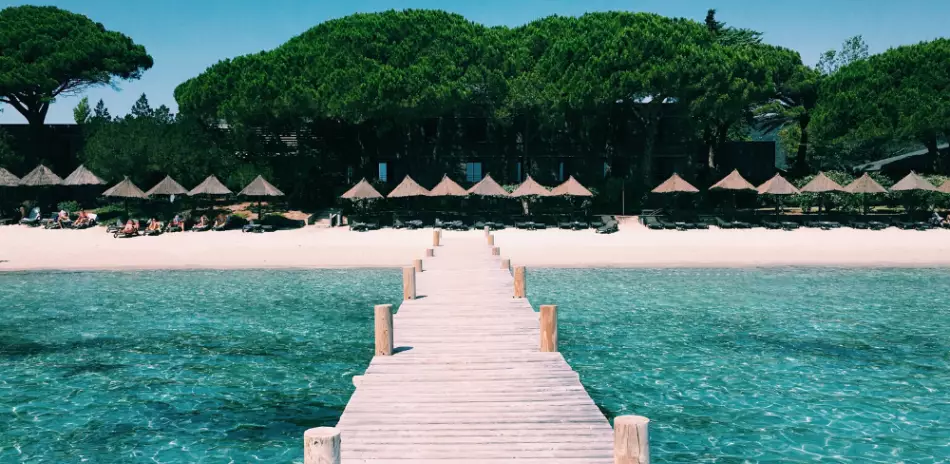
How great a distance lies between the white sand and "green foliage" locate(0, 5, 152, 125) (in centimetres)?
1767

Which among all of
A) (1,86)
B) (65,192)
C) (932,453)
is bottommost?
(932,453)

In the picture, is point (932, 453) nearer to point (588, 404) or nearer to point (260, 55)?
point (588, 404)

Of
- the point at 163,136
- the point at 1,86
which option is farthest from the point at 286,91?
the point at 1,86

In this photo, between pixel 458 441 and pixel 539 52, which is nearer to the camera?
pixel 458 441

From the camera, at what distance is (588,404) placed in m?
9.16

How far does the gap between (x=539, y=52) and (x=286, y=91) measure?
1653cm

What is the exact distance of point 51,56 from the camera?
5353 centimetres

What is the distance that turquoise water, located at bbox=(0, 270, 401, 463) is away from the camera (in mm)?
10672

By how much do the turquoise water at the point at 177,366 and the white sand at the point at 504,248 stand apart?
4.79 metres

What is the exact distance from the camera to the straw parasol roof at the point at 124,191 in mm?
39562

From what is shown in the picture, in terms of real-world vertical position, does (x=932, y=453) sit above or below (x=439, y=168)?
below

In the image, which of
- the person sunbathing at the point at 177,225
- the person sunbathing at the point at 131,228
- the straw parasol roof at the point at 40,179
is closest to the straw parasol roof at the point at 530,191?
the person sunbathing at the point at 177,225

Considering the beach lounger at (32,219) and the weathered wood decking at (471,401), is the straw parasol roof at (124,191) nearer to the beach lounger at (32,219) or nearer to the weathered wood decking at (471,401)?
the beach lounger at (32,219)

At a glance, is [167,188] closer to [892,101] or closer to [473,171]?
[473,171]
